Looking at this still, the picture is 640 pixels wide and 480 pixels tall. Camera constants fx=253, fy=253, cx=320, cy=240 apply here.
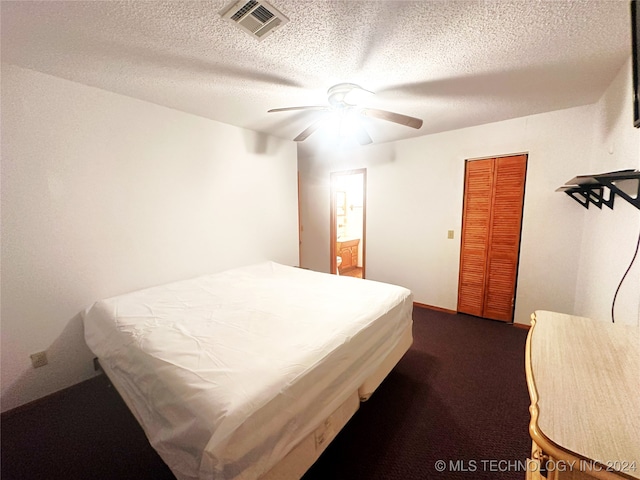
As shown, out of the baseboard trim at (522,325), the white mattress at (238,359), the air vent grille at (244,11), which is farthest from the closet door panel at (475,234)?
the air vent grille at (244,11)

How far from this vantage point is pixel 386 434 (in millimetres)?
1614

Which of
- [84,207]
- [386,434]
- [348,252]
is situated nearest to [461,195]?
[386,434]

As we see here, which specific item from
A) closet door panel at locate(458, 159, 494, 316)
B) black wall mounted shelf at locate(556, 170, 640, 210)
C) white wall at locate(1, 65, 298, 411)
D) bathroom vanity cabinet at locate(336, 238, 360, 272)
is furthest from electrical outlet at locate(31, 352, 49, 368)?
bathroom vanity cabinet at locate(336, 238, 360, 272)

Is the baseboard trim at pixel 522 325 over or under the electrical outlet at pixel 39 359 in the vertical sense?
under

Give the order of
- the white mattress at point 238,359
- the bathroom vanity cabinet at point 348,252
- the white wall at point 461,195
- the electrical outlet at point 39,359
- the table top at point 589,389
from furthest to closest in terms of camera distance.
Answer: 1. the bathroom vanity cabinet at point 348,252
2. the white wall at point 461,195
3. the electrical outlet at point 39,359
4. the white mattress at point 238,359
5. the table top at point 589,389

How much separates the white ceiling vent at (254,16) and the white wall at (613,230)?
2.23 meters

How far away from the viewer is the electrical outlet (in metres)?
1.89

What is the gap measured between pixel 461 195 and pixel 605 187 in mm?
1279

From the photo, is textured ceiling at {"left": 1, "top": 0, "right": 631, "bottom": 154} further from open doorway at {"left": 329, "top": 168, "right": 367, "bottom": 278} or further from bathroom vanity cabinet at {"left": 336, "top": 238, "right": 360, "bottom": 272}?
bathroom vanity cabinet at {"left": 336, "top": 238, "right": 360, "bottom": 272}

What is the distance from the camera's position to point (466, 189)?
3.20 m

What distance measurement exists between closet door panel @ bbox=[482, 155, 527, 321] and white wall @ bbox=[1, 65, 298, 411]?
324 centimetres

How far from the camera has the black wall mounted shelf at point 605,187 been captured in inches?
54.4

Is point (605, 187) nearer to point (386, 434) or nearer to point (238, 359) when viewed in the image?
point (386, 434)

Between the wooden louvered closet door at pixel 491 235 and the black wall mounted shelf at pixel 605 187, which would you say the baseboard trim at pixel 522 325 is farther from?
the black wall mounted shelf at pixel 605 187
